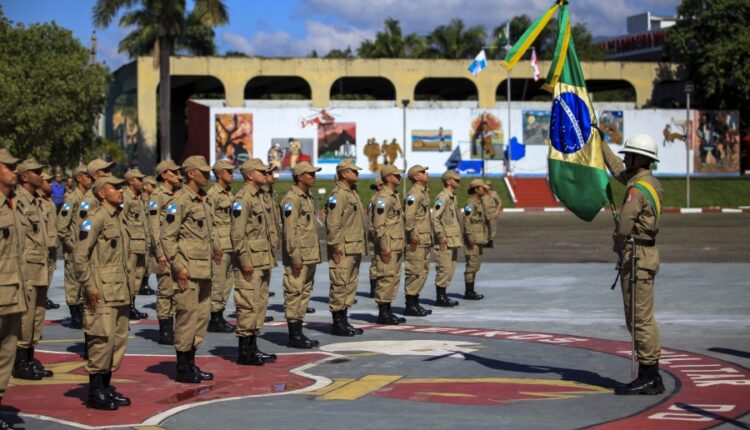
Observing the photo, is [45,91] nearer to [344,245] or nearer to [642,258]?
[344,245]

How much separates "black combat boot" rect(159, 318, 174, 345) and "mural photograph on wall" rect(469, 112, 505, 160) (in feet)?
149

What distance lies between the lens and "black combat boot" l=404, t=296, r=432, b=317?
1692cm

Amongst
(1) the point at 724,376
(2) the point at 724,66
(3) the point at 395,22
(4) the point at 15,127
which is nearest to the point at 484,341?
(1) the point at 724,376

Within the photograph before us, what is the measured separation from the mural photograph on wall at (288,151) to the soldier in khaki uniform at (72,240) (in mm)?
39560

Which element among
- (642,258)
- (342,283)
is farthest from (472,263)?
(642,258)

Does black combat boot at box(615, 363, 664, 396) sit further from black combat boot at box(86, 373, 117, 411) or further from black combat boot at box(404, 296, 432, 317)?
black combat boot at box(404, 296, 432, 317)

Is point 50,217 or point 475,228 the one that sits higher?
point 50,217

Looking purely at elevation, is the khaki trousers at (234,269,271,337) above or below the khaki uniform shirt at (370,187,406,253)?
below

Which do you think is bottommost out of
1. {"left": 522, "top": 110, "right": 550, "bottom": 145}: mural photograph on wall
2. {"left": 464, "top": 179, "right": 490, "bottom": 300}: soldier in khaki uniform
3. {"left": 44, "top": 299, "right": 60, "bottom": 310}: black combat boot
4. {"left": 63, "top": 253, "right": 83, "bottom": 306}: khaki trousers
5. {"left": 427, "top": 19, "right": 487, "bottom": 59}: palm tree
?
{"left": 44, "top": 299, "right": 60, "bottom": 310}: black combat boot

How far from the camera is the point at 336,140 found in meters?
58.1

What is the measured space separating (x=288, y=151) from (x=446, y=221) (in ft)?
129

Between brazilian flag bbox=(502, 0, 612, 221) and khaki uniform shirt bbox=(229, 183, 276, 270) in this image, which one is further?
khaki uniform shirt bbox=(229, 183, 276, 270)

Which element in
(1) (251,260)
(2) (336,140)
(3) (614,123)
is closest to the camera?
(1) (251,260)

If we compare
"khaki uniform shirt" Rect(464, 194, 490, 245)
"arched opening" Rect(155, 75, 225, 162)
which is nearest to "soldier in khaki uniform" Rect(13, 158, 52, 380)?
"khaki uniform shirt" Rect(464, 194, 490, 245)
